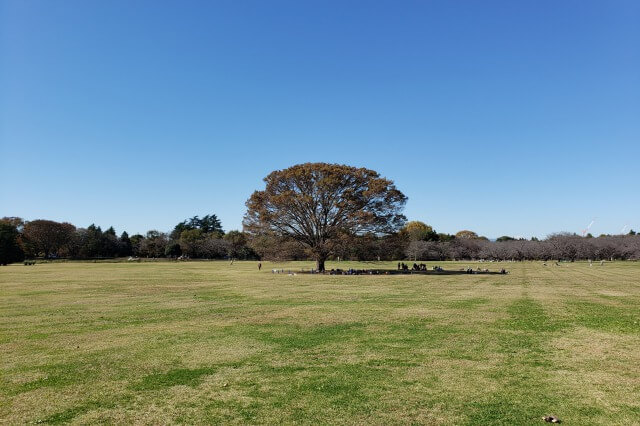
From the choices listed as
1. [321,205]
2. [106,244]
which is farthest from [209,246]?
[321,205]

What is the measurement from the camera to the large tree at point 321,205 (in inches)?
2147

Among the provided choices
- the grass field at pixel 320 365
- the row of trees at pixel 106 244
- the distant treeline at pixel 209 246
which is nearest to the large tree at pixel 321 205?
the grass field at pixel 320 365

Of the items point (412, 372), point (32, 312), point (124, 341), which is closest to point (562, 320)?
point (412, 372)

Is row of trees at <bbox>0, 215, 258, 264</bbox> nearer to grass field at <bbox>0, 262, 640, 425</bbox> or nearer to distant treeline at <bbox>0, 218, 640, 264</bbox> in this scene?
distant treeline at <bbox>0, 218, 640, 264</bbox>

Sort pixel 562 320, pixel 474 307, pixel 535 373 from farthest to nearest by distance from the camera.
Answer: pixel 474 307 → pixel 562 320 → pixel 535 373

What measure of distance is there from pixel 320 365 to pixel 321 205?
45812 mm

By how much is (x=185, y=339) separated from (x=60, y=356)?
3.56 meters

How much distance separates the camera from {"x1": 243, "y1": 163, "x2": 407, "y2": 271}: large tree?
54.5 metres

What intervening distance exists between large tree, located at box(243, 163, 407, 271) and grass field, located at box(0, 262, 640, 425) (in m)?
33.9

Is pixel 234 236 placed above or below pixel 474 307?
above

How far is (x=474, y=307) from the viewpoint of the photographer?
71.5 feet

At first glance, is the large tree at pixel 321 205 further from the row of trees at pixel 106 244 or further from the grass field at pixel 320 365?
the row of trees at pixel 106 244

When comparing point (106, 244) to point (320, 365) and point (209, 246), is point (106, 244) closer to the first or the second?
point (209, 246)

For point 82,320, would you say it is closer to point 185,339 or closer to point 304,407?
point 185,339
